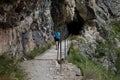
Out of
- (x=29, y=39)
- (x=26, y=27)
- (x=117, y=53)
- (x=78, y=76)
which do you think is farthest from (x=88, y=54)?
(x=78, y=76)

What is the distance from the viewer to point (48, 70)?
546 inches

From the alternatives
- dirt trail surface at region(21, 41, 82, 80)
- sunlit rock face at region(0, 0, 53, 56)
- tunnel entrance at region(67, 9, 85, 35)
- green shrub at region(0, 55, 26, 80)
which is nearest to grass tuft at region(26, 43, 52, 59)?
sunlit rock face at region(0, 0, 53, 56)

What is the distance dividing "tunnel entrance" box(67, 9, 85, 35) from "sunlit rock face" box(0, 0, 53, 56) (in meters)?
8.83

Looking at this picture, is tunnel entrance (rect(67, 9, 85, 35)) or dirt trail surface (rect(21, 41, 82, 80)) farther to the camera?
tunnel entrance (rect(67, 9, 85, 35))

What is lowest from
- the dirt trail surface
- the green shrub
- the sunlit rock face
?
the dirt trail surface

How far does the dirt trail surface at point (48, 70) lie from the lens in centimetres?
1284

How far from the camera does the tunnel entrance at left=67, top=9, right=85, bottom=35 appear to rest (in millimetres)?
30516

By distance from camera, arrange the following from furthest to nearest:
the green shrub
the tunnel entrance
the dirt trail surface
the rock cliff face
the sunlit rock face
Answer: the tunnel entrance
the dirt trail surface
the rock cliff face
the sunlit rock face
the green shrub

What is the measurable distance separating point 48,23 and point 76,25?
9.18 metres

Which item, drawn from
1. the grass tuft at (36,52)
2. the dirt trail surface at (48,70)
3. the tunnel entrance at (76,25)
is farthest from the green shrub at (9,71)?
the tunnel entrance at (76,25)

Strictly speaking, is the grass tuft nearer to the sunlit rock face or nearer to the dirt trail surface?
the sunlit rock face

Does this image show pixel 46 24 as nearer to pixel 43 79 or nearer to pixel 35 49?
pixel 35 49

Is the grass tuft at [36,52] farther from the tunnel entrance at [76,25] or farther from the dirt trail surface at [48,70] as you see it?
the tunnel entrance at [76,25]

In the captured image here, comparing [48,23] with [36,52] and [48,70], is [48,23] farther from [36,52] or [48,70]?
[48,70]
